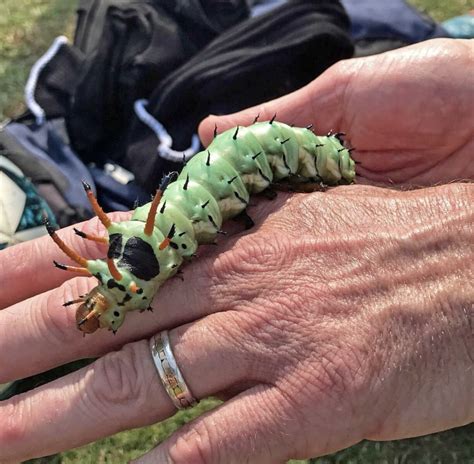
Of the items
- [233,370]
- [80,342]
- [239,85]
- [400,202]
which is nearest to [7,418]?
[80,342]

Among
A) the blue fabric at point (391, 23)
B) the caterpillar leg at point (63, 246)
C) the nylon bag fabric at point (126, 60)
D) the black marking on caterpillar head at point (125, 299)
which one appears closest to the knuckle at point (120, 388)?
the black marking on caterpillar head at point (125, 299)

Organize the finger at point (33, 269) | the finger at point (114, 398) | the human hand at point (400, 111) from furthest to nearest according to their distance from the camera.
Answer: the human hand at point (400, 111) → the finger at point (33, 269) → the finger at point (114, 398)

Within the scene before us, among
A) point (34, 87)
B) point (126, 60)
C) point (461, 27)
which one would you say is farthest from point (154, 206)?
point (461, 27)

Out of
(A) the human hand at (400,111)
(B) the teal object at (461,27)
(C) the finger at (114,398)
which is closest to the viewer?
(C) the finger at (114,398)

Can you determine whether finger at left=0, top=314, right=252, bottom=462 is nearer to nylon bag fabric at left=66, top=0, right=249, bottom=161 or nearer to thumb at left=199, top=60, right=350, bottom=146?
thumb at left=199, top=60, right=350, bottom=146

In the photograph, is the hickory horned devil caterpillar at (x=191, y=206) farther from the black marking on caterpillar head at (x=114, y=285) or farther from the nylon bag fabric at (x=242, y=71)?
the nylon bag fabric at (x=242, y=71)

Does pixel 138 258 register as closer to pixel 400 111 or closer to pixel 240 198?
pixel 240 198

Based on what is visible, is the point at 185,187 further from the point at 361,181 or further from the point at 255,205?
the point at 361,181
